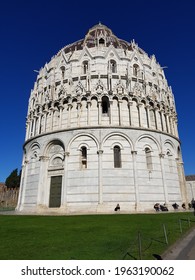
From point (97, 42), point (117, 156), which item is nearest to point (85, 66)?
point (97, 42)

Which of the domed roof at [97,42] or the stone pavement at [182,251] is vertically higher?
the domed roof at [97,42]

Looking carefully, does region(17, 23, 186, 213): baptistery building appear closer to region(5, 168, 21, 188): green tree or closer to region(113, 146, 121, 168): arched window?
region(113, 146, 121, 168): arched window

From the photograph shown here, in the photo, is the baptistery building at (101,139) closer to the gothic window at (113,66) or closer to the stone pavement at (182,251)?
the gothic window at (113,66)

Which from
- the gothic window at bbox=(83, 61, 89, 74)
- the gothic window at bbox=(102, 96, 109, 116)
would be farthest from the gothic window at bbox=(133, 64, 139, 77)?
the gothic window at bbox=(83, 61, 89, 74)

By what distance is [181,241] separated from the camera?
977 centimetres

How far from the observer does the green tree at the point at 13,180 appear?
221ft

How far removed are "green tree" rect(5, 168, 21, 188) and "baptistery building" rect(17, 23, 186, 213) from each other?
39.7 metres

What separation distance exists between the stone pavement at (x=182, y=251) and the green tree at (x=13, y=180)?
65.0m

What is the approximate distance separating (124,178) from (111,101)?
9.99m

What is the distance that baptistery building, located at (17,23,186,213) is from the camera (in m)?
24.6

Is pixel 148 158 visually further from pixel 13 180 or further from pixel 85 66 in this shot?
pixel 13 180

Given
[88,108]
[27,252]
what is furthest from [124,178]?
[27,252]

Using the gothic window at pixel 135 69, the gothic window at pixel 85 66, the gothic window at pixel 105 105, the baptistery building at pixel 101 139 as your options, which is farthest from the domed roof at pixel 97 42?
the gothic window at pixel 105 105
